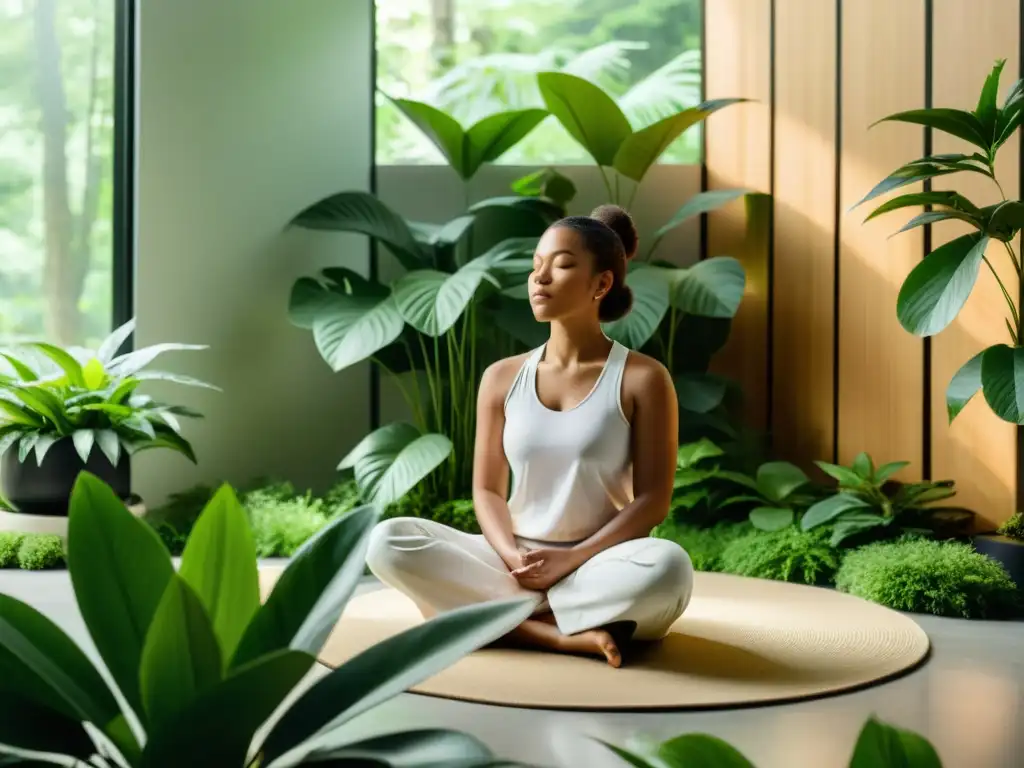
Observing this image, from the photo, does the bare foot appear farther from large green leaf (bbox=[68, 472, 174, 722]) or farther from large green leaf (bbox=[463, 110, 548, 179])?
large green leaf (bbox=[463, 110, 548, 179])

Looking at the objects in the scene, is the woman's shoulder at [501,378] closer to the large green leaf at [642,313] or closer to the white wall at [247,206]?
the large green leaf at [642,313]

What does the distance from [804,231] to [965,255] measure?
1324 millimetres

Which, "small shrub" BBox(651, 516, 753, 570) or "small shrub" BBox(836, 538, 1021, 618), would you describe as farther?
"small shrub" BBox(651, 516, 753, 570)

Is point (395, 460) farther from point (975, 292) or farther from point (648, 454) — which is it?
point (975, 292)

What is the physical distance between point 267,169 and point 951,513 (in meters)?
2.98

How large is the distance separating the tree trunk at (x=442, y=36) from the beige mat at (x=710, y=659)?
372 cm

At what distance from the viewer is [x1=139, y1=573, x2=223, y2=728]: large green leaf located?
966 mm

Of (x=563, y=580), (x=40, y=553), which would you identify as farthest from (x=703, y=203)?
(x=40, y=553)

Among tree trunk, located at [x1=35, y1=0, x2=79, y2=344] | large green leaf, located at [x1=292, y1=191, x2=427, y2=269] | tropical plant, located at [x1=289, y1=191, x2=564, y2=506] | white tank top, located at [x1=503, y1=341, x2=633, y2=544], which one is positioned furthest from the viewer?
tree trunk, located at [x1=35, y1=0, x2=79, y2=344]

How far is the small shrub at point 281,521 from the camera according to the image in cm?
406

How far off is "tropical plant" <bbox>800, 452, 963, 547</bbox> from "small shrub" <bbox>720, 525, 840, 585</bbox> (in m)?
0.05

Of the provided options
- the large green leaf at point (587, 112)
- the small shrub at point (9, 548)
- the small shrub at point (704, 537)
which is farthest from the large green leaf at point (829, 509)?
the small shrub at point (9, 548)

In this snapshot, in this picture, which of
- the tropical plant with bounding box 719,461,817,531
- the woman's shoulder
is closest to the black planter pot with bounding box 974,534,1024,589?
the tropical plant with bounding box 719,461,817,531

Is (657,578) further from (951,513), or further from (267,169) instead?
(267,169)
